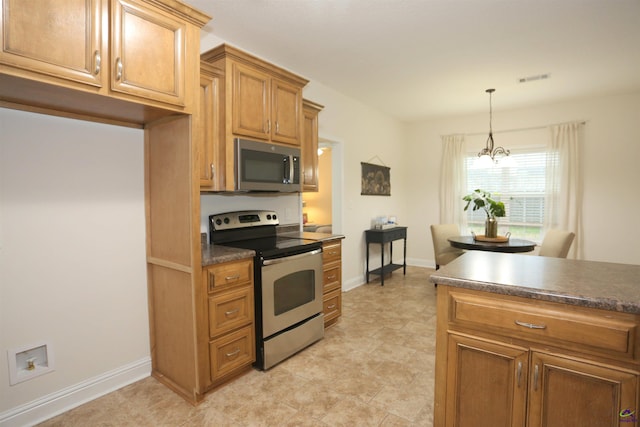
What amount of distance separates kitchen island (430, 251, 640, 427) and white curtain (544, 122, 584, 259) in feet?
12.2

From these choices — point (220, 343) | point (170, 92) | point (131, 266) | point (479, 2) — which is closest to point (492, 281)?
point (220, 343)

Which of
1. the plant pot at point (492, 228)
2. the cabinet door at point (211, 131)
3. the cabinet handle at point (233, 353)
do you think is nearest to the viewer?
the cabinet handle at point (233, 353)

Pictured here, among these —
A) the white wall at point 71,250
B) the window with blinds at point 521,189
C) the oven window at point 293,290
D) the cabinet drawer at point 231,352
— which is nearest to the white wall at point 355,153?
the window with blinds at point 521,189

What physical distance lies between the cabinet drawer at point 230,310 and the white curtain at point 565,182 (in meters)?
4.73

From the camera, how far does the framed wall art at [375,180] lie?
492 cm

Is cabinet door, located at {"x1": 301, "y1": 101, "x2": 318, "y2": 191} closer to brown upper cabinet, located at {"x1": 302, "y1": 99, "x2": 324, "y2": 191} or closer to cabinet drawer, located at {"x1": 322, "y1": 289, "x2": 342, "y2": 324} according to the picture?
brown upper cabinet, located at {"x1": 302, "y1": 99, "x2": 324, "y2": 191}

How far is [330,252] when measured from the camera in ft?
10.4

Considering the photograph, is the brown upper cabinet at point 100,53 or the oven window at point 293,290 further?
the oven window at point 293,290

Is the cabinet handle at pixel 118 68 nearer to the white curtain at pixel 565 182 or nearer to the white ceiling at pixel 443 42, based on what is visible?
the white ceiling at pixel 443 42

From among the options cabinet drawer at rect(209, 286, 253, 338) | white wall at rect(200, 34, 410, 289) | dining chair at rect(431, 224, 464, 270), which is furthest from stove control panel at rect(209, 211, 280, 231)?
dining chair at rect(431, 224, 464, 270)

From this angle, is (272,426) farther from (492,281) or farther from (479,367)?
(492,281)

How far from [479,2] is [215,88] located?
199cm

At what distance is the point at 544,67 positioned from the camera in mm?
3529

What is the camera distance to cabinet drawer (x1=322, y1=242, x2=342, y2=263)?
3085mm
